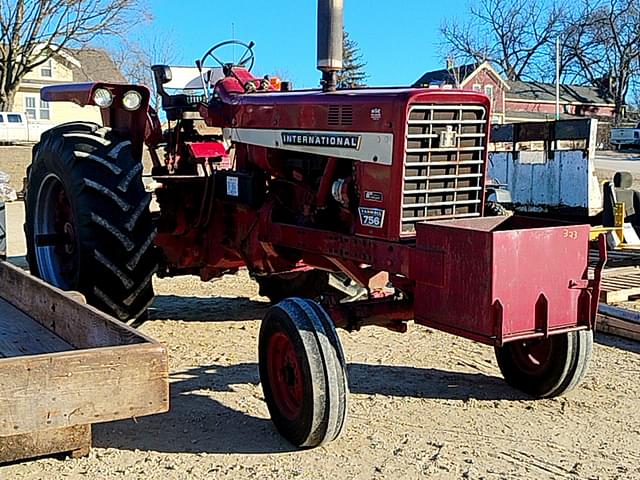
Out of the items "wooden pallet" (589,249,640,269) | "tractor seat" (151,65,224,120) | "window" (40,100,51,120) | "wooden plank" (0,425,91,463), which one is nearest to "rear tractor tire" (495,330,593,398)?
"wooden plank" (0,425,91,463)

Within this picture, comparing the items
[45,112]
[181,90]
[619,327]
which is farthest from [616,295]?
[45,112]

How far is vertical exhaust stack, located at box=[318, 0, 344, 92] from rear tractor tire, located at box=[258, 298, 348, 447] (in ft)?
5.25

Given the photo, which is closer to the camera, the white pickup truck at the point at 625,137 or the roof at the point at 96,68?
the roof at the point at 96,68

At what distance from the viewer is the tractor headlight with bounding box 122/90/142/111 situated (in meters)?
6.39

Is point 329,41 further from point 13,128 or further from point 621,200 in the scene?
point 13,128

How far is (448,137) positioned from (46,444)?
257 centimetres

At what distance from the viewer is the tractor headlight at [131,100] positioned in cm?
639

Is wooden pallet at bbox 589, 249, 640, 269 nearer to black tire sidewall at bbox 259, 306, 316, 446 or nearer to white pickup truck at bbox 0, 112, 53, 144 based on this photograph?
black tire sidewall at bbox 259, 306, 316, 446

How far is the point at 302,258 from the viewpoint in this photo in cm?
587

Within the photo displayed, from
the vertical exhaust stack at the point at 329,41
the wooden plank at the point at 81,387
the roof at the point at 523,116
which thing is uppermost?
the roof at the point at 523,116

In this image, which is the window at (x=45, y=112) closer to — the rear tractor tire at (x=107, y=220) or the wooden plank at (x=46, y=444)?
the rear tractor tire at (x=107, y=220)

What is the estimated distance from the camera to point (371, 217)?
480 cm

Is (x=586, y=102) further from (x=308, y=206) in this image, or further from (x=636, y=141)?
(x=308, y=206)

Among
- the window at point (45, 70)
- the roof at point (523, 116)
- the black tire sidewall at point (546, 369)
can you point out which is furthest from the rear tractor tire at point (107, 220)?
the roof at point (523, 116)
